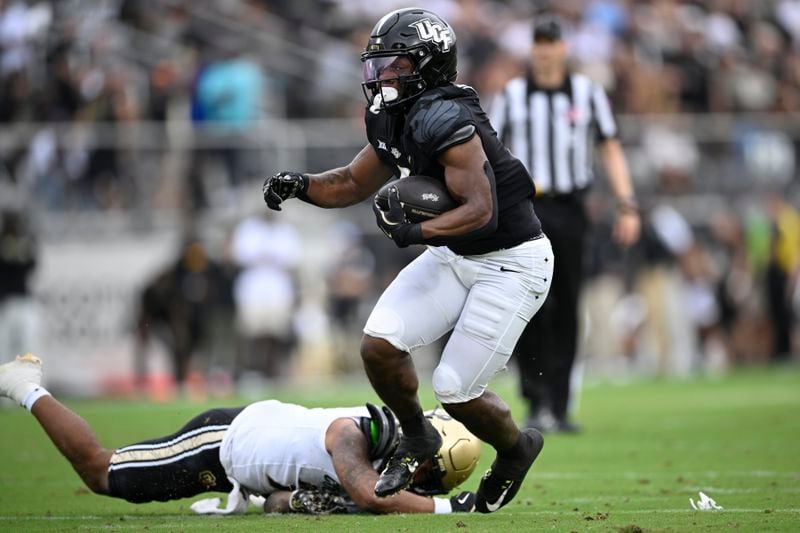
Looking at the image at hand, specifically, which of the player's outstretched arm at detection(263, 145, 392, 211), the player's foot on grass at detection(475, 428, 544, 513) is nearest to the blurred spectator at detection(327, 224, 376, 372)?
the player's outstretched arm at detection(263, 145, 392, 211)

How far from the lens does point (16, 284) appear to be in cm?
1361

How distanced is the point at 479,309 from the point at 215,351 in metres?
9.97

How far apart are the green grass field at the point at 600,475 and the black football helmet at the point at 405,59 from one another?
1.76 m

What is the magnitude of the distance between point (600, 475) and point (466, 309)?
198 cm

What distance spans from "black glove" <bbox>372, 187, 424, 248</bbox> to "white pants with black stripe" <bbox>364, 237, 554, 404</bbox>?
1.00 feet

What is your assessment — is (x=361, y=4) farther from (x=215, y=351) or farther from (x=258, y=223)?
(x=215, y=351)

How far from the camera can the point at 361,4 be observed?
17.9 metres

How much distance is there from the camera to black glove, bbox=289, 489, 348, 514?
580 centimetres

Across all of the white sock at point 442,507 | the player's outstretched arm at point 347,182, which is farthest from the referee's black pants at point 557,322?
the white sock at point 442,507

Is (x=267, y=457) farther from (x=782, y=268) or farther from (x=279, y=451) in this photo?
(x=782, y=268)

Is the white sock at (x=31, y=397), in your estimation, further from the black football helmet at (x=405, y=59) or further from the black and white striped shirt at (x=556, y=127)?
the black and white striped shirt at (x=556, y=127)

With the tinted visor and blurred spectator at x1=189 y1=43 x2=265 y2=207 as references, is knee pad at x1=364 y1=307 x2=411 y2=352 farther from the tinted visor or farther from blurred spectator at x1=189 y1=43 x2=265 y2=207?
blurred spectator at x1=189 y1=43 x2=265 y2=207

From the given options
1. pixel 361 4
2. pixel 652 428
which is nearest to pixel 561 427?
pixel 652 428

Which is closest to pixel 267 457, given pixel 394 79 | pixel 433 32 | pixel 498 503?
pixel 498 503
